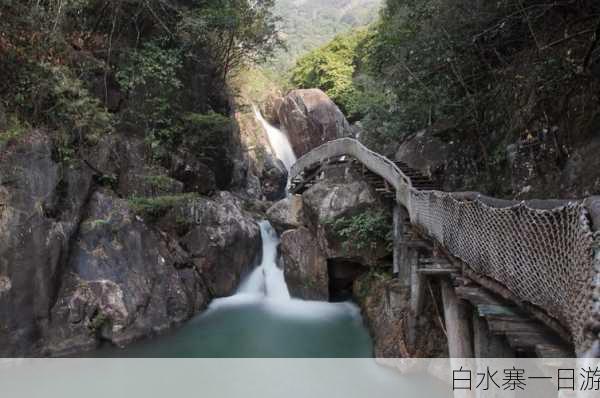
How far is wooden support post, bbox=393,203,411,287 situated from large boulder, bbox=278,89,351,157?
14.3 meters

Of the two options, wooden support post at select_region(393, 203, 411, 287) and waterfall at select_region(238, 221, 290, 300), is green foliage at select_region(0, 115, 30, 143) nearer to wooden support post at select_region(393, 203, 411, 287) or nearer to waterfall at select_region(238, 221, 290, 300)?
waterfall at select_region(238, 221, 290, 300)

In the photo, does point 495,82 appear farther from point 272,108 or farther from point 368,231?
point 272,108

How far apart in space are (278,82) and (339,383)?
25.3m

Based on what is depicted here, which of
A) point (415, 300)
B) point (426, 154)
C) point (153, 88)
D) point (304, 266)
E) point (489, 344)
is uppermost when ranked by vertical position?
point (153, 88)

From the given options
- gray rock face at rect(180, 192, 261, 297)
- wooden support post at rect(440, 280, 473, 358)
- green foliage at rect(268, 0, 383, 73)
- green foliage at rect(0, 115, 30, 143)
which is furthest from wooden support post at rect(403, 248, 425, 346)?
green foliage at rect(268, 0, 383, 73)

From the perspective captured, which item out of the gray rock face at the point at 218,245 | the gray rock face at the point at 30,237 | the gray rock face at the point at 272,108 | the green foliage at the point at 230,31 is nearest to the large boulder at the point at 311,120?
the gray rock face at the point at 272,108

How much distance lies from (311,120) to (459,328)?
778 inches

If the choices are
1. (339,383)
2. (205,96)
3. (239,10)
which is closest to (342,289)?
(339,383)

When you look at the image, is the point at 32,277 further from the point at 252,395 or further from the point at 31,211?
the point at 252,395

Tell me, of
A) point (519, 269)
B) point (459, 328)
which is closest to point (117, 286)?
point (459, 328)

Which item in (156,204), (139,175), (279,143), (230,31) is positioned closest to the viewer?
(156,204)

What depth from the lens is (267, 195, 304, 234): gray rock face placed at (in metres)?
12.8

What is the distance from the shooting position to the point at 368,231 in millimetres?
10234

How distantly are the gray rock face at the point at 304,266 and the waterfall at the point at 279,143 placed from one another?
1178 cm
